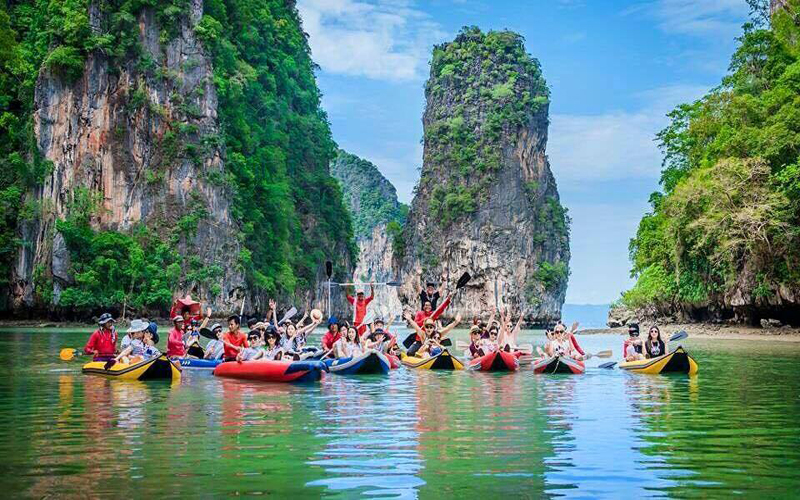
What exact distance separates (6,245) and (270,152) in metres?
16.7

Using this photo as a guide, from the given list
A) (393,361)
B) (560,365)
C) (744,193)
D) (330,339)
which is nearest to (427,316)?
(393,361)

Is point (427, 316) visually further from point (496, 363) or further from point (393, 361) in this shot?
point (496, 363)

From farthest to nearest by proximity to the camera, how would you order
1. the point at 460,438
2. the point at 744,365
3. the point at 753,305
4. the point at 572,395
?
the point at 753,305 → the point at 744,365 → the point at 572,395 → the point at 460,438

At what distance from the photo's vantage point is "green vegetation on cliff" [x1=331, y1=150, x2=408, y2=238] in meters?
131

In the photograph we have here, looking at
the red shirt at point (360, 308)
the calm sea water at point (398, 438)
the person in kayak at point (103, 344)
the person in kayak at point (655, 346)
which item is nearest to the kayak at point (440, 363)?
the red shirt at point (360, 308)

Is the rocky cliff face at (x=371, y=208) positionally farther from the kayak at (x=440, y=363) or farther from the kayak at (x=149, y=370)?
the kayak at (x=149, y=370)

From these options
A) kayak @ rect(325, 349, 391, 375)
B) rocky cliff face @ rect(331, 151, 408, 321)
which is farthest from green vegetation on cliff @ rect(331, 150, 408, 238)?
kayak @ rect(325, 349, 391, 375)

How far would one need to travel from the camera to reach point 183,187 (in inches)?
1829

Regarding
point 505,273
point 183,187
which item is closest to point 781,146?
point 183,187

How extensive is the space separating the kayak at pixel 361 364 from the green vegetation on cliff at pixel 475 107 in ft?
199

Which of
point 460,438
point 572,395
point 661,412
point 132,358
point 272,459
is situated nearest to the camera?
point 272,459

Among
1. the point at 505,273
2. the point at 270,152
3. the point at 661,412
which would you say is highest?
the point at 270,152

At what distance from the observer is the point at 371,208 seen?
13325 cm

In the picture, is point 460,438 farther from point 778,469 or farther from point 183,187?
point 183,187
